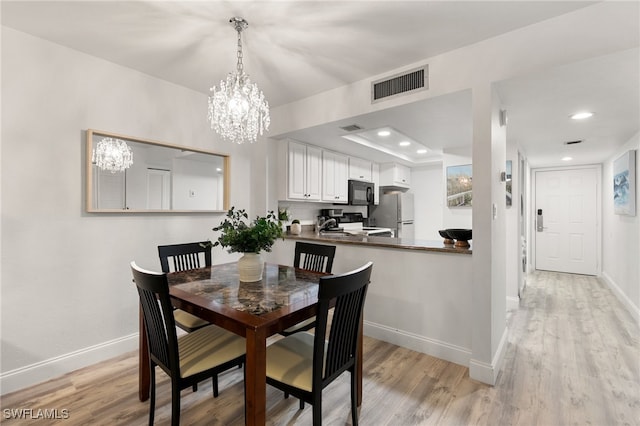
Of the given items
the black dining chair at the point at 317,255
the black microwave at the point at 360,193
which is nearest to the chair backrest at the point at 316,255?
the black dining chair at the point at 317,255

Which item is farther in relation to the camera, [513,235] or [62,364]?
[513,235]

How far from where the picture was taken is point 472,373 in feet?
7.15

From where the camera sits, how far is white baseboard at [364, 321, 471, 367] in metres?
2.38

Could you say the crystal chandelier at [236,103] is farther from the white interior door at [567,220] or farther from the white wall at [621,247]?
the white interior door at [567,220]

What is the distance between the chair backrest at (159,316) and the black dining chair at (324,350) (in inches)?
18.9

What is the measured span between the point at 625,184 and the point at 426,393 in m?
3.83

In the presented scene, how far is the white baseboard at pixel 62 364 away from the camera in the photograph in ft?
6.67

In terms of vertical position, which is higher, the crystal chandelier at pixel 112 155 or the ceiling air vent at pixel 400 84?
the ceiling air vent at pixel 400 84

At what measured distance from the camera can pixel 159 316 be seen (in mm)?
1462

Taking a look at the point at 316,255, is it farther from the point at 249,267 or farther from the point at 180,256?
the point at 180,256

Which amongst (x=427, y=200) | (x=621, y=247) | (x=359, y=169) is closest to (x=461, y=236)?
(x=359, y=169)

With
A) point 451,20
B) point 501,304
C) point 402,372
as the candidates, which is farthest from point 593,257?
point 451,20

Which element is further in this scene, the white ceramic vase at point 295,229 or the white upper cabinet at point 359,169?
the white upper cabinet at point 359,169

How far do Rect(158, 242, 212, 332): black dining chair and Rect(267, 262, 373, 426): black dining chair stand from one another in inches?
30.0
